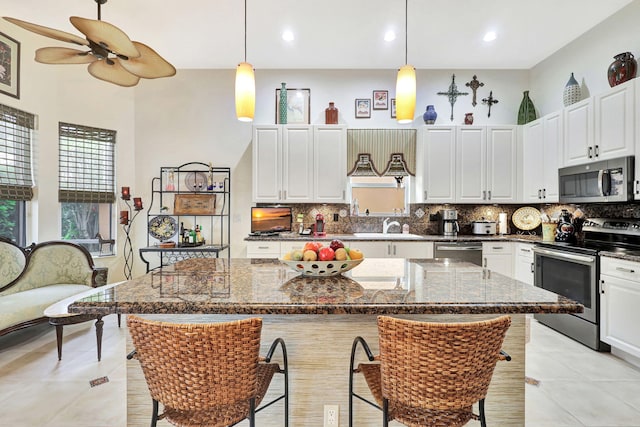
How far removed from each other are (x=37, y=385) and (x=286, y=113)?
380 cm

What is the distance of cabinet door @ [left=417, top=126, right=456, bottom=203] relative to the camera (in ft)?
14.8

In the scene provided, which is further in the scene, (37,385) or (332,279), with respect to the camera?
(37,385)

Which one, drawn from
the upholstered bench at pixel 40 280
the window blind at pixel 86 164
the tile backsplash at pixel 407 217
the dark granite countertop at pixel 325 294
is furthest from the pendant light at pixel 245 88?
the window blind at pixel 86 164

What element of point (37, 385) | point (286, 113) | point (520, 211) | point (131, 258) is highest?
point (286, 113)

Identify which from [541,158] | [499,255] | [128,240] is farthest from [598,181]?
[128,240]

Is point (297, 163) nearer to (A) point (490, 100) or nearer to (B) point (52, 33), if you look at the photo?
(B) point (52, 33)

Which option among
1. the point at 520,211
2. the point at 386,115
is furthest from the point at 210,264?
the point at 520,211

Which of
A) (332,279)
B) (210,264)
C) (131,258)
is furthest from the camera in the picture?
(131,258)

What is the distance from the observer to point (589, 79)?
3.85 meters

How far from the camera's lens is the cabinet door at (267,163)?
4.48 metres

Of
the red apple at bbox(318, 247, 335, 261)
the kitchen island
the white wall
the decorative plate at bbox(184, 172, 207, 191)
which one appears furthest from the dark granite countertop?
the white wall

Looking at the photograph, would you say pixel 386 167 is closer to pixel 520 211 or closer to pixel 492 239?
pixel 492 239

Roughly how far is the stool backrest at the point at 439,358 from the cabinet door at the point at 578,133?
3.30m

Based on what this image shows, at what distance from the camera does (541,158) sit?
4.18 meters
